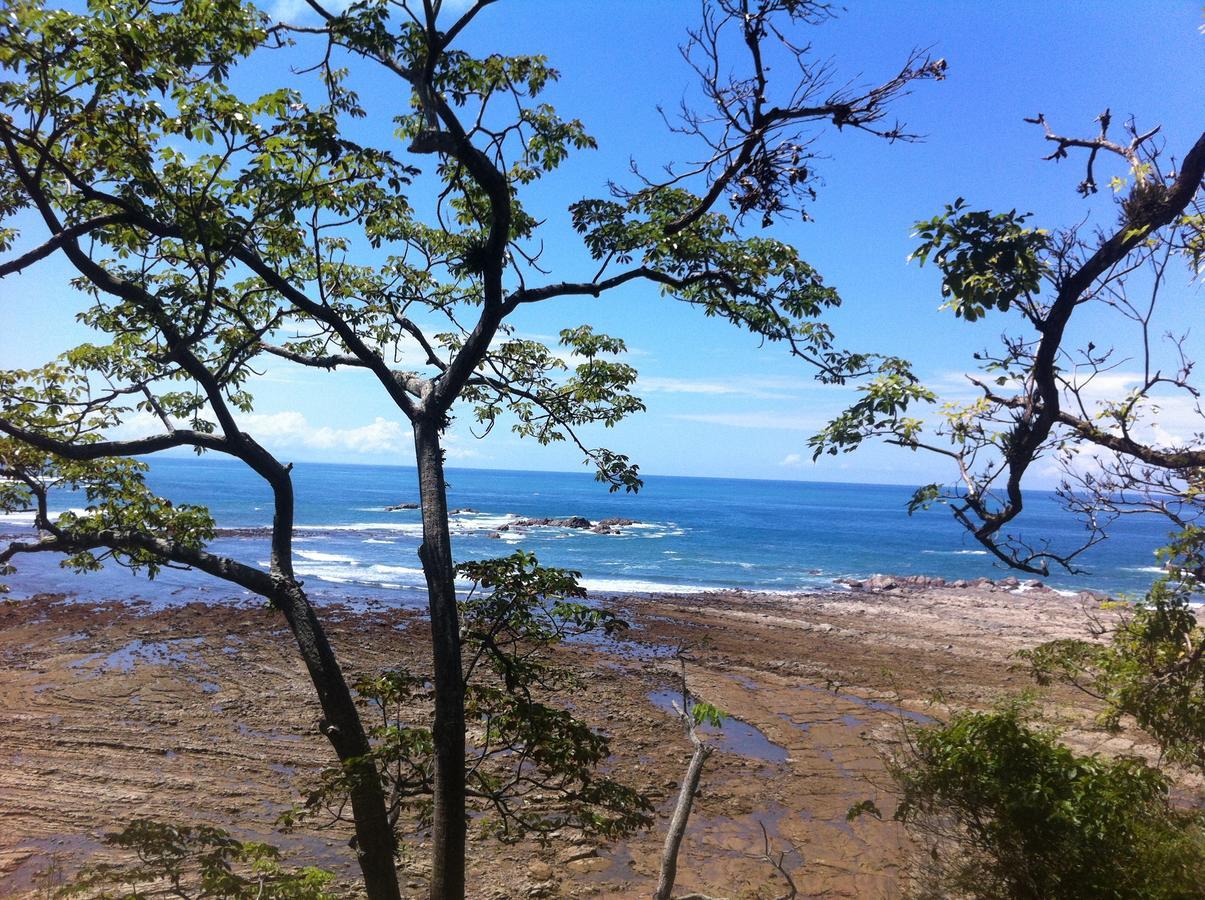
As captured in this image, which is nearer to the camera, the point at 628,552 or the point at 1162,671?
the point at 1162,671

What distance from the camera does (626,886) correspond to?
8914 mm

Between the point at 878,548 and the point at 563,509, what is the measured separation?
40704mm

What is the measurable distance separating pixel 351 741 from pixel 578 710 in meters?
10.8

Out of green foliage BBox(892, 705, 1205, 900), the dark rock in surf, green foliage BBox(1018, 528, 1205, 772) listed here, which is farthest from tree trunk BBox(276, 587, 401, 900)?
the dark rock in surf

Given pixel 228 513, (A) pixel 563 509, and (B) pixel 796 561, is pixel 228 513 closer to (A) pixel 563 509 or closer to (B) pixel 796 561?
(A) pixel 563 509

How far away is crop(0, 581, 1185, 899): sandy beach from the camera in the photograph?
9281 millimetres

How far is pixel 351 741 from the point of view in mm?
4996

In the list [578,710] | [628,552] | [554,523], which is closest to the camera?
[578,710]

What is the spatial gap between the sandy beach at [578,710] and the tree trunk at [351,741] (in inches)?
160

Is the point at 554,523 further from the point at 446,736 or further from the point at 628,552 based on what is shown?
the point at 446,736

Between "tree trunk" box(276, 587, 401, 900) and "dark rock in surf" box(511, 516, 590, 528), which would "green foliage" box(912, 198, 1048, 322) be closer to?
"tree trunk" box(276, 587, 401, 900)

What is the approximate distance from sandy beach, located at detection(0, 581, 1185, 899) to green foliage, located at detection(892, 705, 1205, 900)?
9.52 feet

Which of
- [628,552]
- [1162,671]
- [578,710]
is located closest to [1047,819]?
[1162,671]

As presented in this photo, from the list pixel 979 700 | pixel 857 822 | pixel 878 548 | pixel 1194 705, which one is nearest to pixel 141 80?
pixel 1194 705
